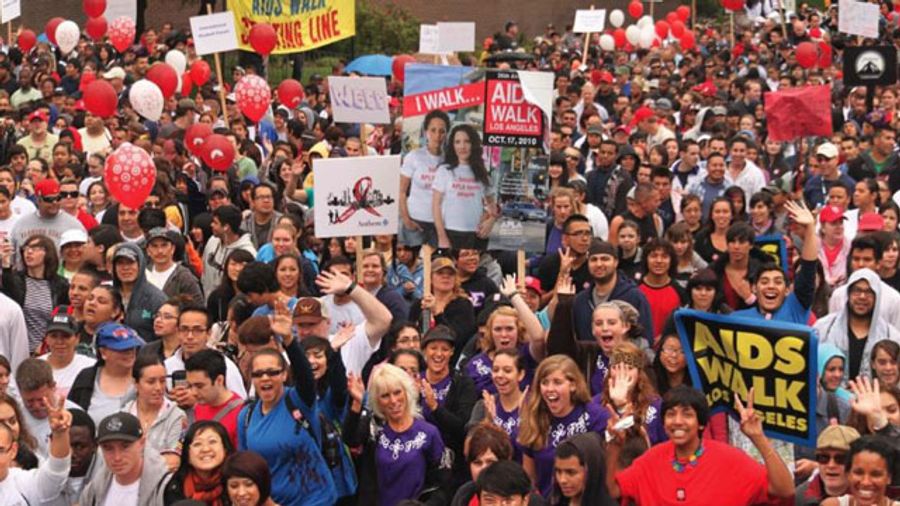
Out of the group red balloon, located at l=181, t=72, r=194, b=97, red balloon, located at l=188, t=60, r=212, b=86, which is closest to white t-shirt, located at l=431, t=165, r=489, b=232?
red balloon, located at l=181, t=72, r=194, b=97

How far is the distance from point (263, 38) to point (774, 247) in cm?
1177

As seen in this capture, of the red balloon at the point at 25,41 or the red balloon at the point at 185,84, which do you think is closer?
the red balloon at the point at 185,84

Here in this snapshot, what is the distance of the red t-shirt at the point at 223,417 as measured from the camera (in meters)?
8.17

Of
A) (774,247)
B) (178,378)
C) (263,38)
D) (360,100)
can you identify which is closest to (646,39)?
(263,38)

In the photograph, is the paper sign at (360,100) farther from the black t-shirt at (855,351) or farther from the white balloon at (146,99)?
the white balloon at (146,99)

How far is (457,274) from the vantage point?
35.6ft

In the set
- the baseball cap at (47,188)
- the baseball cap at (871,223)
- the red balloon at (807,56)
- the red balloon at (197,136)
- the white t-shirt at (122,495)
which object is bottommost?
the white t-shirt at (122,495)

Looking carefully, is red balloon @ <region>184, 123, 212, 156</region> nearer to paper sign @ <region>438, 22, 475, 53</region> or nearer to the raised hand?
paper sign @ <region>438, 22, 475, 53</region>

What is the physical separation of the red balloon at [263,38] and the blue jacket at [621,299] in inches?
488

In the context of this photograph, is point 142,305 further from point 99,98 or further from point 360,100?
point 99,98

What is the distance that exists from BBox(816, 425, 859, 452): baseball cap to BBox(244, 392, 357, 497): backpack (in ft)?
7.06

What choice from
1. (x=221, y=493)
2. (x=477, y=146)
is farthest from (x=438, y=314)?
(x=221, y=493)

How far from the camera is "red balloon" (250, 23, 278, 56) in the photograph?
2202 cm

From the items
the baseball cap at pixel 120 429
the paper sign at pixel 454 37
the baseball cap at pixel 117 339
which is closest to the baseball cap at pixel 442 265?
the baseball cap at pixel 117 339
